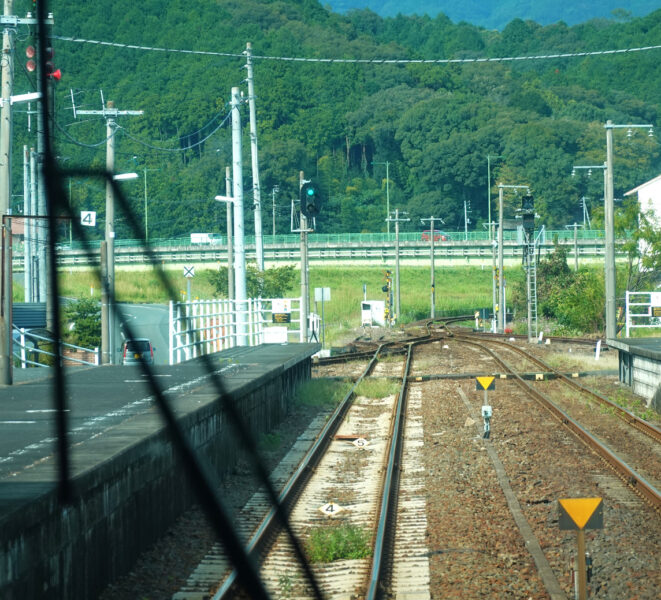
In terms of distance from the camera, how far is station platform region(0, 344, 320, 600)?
5.10 meters

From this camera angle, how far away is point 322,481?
1101 cm

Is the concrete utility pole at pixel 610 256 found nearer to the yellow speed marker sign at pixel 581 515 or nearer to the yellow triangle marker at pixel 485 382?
the yellow triangle marker at pixel 485 382

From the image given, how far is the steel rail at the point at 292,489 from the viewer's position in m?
6.58

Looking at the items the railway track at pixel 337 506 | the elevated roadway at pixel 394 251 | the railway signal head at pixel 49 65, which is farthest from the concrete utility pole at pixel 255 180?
the elevated roadway at pixel 394 251

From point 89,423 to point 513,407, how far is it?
1028cm

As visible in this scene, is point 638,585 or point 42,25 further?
point 638,585

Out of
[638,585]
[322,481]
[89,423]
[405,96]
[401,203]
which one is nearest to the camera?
[638,585]

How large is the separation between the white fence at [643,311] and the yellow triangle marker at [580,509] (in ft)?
76.2

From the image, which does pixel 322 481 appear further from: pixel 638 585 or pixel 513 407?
pixel 513 407

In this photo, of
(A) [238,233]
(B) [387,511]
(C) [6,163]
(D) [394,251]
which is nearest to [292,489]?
(B) [387,511]

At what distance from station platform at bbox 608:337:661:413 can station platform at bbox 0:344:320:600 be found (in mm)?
7861

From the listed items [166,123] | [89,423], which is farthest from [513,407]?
[166,123]

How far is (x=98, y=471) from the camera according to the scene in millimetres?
6191

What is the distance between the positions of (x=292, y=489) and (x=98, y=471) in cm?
422
